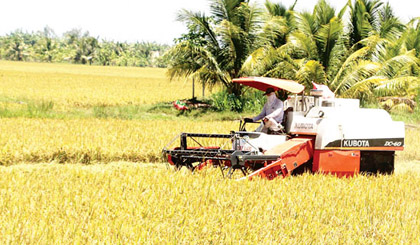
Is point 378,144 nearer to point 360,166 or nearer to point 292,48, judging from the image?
point 360,166

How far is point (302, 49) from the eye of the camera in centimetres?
2014

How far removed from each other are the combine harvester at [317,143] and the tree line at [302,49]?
991 cm

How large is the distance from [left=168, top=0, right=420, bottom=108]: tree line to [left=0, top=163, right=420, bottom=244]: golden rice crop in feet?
38.8

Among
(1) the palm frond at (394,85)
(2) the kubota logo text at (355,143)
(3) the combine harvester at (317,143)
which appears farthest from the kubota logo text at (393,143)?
(1) the palm frond at (394,85)

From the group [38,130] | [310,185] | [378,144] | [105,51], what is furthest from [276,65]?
[105,51]

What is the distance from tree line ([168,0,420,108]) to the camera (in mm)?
18875

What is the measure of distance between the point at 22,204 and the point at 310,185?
355cm

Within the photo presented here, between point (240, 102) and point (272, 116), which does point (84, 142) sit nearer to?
point (272, 116)

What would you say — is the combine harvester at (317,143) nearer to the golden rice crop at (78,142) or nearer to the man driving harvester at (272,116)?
the man driving harvester at (272,116)

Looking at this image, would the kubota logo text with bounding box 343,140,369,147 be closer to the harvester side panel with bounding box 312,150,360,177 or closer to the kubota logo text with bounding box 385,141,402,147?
the harvester side panel with bounding box 312,150,360,177

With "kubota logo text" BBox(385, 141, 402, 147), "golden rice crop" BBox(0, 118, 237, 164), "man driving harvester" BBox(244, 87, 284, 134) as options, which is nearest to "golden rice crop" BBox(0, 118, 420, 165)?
"golden rice crop" BBox(0, 118, 237, 164)

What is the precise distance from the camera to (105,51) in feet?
331

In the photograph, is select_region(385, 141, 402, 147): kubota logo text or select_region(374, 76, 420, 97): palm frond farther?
select_region(374, 76, 420, 97): palm frond

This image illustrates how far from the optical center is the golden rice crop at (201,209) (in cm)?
451
